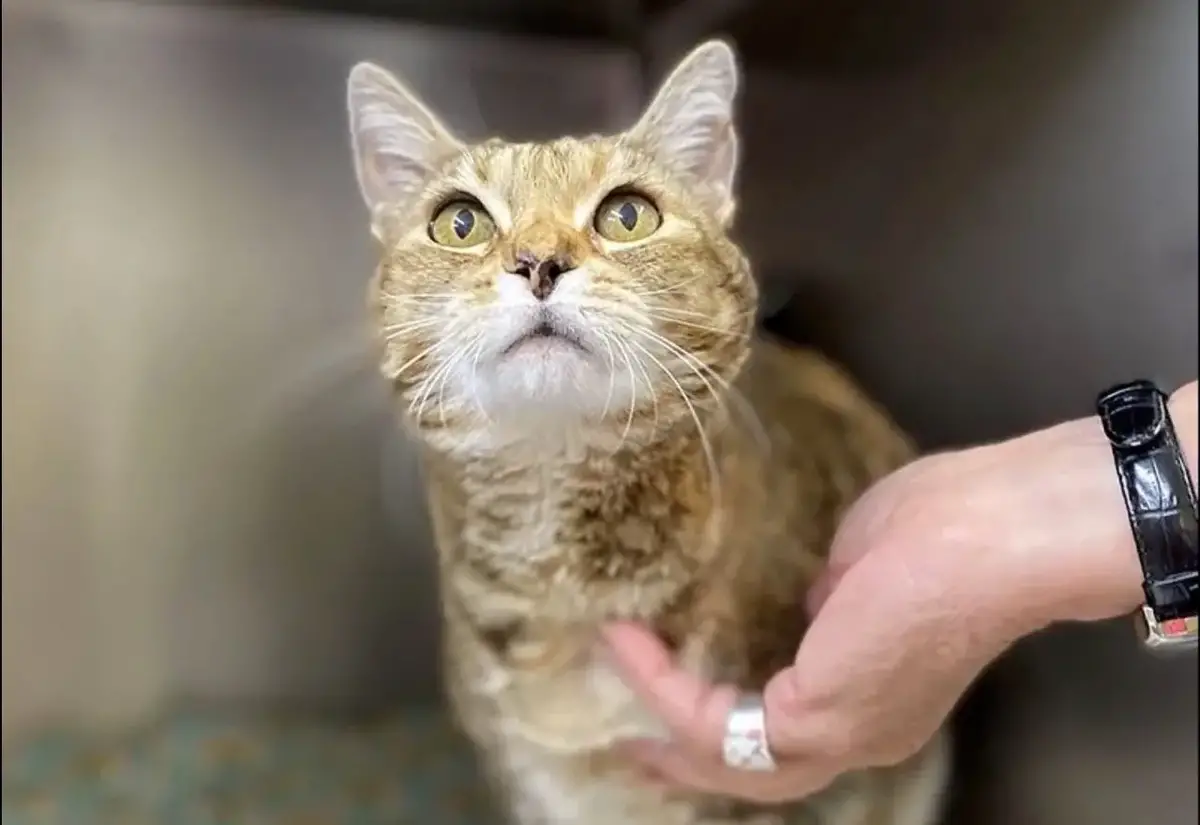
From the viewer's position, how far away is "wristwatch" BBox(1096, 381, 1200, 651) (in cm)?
60

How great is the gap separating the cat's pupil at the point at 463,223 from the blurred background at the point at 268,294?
0.91 ft

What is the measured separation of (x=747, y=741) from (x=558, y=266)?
1.05 feet

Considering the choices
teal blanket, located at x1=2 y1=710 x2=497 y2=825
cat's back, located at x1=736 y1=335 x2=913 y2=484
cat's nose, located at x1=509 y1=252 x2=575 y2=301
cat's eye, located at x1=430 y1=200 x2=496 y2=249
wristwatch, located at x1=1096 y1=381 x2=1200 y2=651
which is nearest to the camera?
wristwatch, located at x1=1096 y1=381 x2=1200 y2=651

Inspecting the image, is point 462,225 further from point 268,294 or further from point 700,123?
point 268,294

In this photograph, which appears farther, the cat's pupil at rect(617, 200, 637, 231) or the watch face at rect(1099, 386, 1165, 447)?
the cat's pupil at rect(617, 200, 637, 231)

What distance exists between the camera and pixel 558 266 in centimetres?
71

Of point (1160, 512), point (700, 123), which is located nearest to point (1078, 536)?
point (1160, 512)

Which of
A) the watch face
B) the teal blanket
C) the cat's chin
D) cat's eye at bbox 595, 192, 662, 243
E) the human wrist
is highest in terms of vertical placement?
cat's eye at bbox 595, 192, 662, 243

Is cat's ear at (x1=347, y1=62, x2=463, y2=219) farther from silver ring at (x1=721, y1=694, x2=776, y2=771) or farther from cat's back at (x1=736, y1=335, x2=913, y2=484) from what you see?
silver ring at (x1=721, y1=694, x2=776, y2=771)

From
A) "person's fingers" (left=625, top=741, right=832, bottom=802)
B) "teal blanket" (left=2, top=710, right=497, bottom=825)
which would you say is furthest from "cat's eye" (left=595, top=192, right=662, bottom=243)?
"teal blanket" (left=2, top=710, right=497, bottom=825)

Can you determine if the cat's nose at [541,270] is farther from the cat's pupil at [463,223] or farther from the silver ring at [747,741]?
the silver ring at [747,741]

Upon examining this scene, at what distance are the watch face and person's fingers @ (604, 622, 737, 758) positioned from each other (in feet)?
0.99

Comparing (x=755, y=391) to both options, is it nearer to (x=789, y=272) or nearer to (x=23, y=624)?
Result: (x=789, y=272)

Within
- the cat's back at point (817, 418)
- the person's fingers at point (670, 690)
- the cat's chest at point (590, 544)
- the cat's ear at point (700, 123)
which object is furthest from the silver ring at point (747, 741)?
the cat's ear at point (700, 123)
